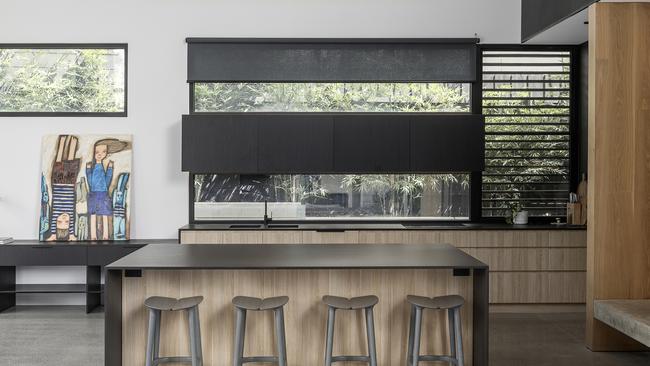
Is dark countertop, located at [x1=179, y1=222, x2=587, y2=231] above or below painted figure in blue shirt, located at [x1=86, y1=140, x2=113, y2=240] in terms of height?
below

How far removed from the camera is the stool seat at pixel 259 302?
4086 mm

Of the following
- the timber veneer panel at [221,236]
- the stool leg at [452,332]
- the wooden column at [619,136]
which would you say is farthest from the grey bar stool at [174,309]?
the wooden column at [619,136]

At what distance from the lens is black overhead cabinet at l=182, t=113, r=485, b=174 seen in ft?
22.2

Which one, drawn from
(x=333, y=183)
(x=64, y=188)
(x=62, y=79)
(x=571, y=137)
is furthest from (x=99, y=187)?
(x=571, y=137)

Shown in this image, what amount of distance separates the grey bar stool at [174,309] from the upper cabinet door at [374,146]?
298 cm

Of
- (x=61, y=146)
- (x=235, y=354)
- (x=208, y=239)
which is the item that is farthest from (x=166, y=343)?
(x=61, y=146)

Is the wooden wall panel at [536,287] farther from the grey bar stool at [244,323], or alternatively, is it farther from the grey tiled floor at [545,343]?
the grey bar stool at [244,323]

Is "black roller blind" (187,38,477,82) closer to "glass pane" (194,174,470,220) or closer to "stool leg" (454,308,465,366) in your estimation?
"glass pane" (194,174,470,220)

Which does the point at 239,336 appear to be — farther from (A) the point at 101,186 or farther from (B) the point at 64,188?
(B) the point at 64,188

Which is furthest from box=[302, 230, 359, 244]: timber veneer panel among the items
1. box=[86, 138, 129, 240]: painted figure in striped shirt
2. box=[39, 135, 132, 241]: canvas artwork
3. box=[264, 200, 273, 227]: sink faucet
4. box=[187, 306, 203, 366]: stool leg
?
box=[187, 306, 203, 366]: stool leg

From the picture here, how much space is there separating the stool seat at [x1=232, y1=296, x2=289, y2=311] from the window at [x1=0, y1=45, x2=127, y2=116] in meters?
3.67

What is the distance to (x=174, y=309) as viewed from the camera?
160 inches

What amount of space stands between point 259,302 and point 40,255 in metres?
3.37

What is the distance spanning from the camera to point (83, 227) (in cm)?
693
